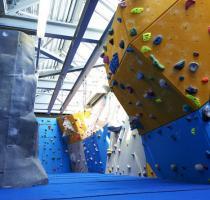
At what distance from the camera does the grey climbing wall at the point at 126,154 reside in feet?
14.5

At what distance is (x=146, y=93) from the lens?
117 inches

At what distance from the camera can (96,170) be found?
7.60 m

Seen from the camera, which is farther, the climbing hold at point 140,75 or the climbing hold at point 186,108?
the climbing hold at point 140,75

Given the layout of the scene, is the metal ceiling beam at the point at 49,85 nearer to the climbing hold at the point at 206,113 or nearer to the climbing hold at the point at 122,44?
the climbing hold at the point at 122,44

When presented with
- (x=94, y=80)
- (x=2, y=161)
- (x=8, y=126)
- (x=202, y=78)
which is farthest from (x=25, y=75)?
(x=94, y=80)

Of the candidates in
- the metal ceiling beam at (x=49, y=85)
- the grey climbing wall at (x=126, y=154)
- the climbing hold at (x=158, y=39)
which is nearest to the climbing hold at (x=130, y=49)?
the climbing hold at (x=158, y=39)

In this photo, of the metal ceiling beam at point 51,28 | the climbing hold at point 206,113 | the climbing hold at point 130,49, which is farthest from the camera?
the metal ceiling beam at point 51,28

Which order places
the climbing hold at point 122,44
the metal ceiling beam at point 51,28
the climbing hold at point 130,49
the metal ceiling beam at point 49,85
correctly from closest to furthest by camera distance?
the climbing hold at point 130,49, the climbing hold at point 122,44, the metal ceiling beam at point 51,28, the metal ceiling beam at point 49,85

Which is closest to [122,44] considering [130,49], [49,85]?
[130,49]

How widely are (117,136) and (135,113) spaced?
2.16m

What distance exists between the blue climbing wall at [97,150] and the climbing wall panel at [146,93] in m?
3.23

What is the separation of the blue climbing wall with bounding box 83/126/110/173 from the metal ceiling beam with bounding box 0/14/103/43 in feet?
7.89

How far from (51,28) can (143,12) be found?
2.69 meters

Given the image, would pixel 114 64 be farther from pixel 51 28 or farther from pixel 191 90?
pixel 51 28
